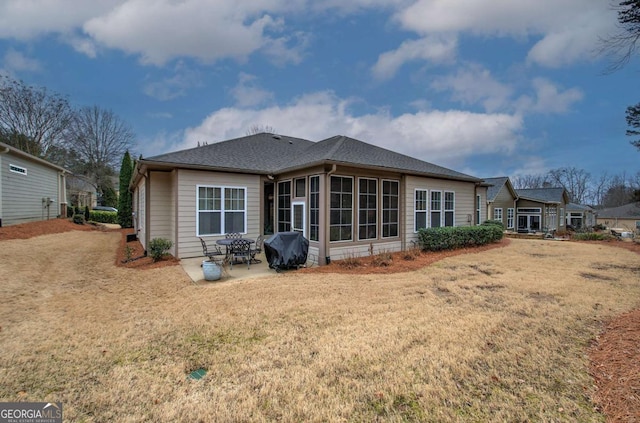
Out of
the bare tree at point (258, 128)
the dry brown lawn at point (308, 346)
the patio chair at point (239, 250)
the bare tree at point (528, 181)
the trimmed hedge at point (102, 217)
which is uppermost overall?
the bare tree at point (258, 128)

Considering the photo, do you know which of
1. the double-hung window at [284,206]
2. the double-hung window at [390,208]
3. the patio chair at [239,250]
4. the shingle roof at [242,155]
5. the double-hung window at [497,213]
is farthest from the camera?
the double-hung window at [497,213]

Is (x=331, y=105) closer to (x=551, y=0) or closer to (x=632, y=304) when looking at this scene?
(x=551, y=0)

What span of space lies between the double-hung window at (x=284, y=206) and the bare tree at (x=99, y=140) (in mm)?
27294

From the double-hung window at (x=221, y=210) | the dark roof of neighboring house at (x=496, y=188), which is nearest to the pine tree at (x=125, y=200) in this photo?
the double-hung window at (x=221, y=210)

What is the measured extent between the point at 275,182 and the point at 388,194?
4.39 m

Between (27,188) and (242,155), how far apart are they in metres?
13.4

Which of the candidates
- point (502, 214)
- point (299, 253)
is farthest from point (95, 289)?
point (502, 214)

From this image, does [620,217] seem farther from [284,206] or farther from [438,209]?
[284,206]

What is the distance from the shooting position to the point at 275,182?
11.1m

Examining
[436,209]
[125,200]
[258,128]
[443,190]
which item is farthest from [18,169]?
[443,190]

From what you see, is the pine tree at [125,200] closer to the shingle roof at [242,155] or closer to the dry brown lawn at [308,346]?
the shingle roof at [242,155]

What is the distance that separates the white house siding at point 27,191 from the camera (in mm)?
13383

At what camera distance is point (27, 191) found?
1529 cm

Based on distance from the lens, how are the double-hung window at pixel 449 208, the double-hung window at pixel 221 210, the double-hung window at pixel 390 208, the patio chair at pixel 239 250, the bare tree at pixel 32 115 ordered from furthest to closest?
1. the bare tree at pixel 32 115
2. the double-hung window at pixel 449 208
3. the double-hung window at pixel 390 208
4. the double-hung window at pixel 221 210
5. the patio chair at pixel 239 250
